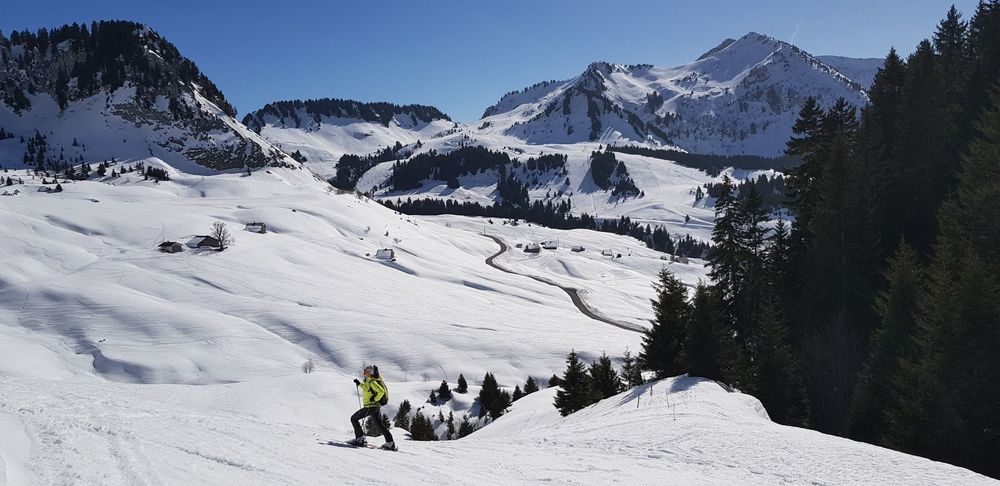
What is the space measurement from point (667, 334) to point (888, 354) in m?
9.25

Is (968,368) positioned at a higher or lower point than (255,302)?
higher

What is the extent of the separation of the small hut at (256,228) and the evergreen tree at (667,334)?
248 ft

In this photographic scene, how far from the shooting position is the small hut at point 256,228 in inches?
3415

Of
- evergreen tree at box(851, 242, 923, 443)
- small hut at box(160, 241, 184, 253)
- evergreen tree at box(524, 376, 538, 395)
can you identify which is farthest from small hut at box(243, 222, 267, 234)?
evergreen tree at box(851, 242, 923, 443)

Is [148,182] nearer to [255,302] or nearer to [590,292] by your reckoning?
[255,302]

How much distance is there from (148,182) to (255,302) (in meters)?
79.3

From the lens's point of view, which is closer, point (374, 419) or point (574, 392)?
point (374, 419)

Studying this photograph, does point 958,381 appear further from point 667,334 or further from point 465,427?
point 465,427

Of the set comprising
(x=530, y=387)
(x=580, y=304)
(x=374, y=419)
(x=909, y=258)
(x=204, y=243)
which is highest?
(x=909, y=258)

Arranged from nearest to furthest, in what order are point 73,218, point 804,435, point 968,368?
1. point 804,435
2. point 968,368
3. point 73,218

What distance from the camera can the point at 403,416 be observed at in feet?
128

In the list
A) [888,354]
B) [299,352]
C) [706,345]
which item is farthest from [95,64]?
[888,354]

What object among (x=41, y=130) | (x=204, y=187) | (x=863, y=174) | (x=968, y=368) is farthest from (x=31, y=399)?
(x=41, y=130)

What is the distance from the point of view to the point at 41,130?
14712 centimetres
